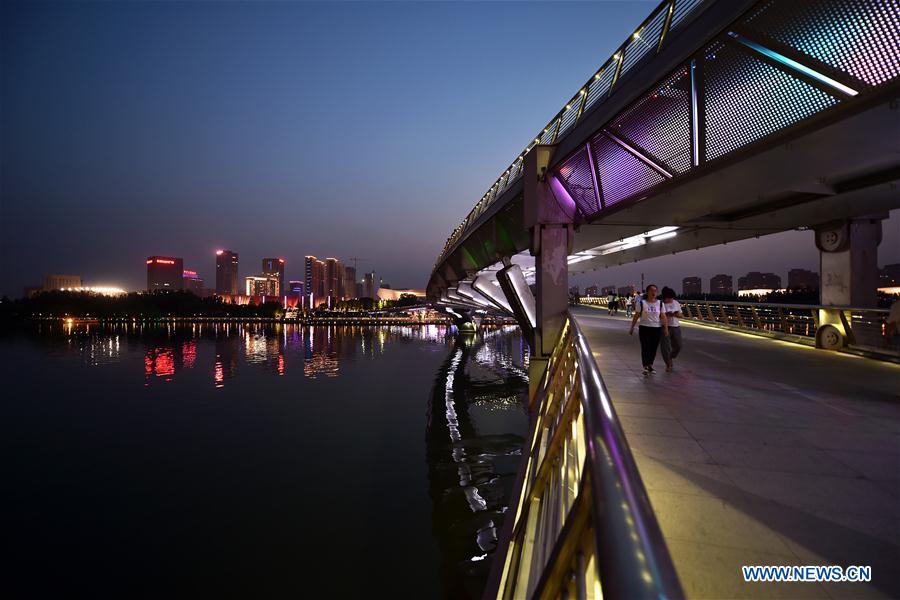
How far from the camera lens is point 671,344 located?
9039mm

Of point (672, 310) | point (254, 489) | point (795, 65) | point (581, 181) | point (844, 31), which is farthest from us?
point (254, 489)

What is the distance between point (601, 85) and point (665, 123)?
2.49 m

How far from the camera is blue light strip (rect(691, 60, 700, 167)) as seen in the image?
665 centimetres

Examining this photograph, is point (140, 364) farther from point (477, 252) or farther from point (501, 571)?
point (501, 571)

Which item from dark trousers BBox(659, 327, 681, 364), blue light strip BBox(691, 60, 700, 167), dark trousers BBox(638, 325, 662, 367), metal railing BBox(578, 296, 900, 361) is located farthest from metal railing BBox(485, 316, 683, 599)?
metal railing BBox(578, 296, 900, 361)

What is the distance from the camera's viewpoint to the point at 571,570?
156 centimetres

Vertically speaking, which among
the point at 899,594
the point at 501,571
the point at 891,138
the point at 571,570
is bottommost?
the point at 501,571

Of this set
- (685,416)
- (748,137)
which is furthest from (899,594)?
(748,137)

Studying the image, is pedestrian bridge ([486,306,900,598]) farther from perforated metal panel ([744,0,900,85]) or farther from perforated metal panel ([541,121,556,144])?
perforated metal panel ([541,121,556,144])

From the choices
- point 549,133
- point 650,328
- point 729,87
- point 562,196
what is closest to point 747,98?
point 729,87

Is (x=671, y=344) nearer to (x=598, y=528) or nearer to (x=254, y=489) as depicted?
(x=598, y=528)

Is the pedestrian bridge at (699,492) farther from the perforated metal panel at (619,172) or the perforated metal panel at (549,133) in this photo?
the perforated metal panel at (549,133)

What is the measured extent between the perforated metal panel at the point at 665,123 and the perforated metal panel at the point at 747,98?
0.45 m

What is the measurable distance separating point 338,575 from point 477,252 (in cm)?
1547
